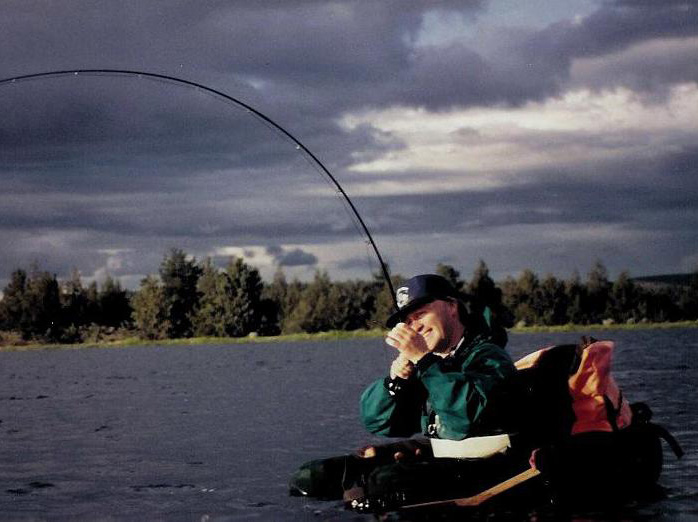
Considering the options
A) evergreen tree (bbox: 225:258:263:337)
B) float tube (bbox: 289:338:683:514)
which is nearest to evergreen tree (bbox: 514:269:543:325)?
evergreen tree (bbox: 225:258:263:337)

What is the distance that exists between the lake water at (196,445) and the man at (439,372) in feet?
4.90

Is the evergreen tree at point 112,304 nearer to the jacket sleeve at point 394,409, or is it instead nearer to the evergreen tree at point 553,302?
the evergreen tree at point 553,302

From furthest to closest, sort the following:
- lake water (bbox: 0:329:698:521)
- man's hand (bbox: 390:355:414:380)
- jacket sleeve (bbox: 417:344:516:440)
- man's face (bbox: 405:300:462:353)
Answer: lake water (bbox: 0:329:698:521), man's face (bbox: 405:300:462:353), man's hand (bbox: 390:355:414:380), jacket sleeve (bbox: 417:344:516:440)

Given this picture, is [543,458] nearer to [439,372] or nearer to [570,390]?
[570,390]

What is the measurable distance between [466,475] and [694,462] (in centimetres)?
588

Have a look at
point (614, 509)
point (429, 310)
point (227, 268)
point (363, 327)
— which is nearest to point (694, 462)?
point (614, 509)

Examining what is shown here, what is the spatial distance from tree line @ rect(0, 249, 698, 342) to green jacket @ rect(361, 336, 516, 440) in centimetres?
10436

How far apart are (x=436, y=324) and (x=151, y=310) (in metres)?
114

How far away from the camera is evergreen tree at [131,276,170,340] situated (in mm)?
120562

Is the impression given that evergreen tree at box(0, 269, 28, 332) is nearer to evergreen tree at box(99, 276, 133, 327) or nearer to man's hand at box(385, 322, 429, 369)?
evergreen tree at box(99, 276, 133, 327)

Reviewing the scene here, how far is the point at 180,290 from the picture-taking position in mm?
124312

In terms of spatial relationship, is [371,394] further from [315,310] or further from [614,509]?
[315,310]

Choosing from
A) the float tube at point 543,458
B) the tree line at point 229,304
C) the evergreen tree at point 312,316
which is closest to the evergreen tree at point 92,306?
the tree line at point 229,304

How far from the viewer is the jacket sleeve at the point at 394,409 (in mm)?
9789
